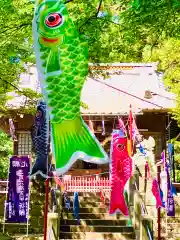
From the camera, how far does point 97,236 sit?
1170 centimetres

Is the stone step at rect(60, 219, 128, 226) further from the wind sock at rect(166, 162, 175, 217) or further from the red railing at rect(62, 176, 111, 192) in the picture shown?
the red railing at rect(62, 176, 111, 192)

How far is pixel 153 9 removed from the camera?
5.77 metres

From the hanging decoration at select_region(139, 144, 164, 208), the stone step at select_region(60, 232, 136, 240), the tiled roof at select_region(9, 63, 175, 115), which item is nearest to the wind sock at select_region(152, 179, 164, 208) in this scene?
the hanging decoration at select_region(139, 144, 164, 208)

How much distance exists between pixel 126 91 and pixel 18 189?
32.5 ft

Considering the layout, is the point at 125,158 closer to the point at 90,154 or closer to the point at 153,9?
the point at 153,9

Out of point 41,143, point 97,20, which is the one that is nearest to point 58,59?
point 97,20

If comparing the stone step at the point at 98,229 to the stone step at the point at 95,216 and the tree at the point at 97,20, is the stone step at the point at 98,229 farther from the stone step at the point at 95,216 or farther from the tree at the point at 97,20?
the tree at the point at 97,20

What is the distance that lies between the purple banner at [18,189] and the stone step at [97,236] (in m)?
1.79

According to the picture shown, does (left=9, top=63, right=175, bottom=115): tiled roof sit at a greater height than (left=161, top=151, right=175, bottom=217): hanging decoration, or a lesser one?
greater

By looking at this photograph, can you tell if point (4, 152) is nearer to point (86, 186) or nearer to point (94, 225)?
point (86, 186)

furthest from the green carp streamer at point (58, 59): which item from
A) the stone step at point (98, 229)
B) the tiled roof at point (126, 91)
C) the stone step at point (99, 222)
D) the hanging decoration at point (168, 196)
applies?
the tiled roof at point (126, 91)

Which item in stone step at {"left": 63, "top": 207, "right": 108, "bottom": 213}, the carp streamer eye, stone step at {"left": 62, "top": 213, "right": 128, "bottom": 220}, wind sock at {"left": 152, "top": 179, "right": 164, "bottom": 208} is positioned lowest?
stone step at {"left": 62, "top": 213, "right": 128, "bottom": 220}

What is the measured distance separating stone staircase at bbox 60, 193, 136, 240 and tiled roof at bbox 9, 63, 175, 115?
4577mm

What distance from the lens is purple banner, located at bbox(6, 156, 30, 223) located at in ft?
35.5
